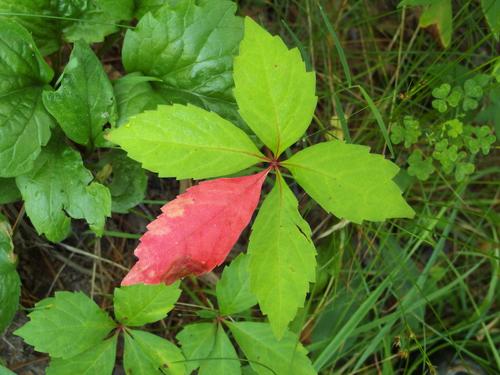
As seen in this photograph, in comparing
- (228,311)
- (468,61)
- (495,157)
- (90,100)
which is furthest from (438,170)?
(90,100)

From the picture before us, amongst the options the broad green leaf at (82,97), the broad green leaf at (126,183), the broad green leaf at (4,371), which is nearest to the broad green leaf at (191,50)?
the broad green leaf at (82,97)

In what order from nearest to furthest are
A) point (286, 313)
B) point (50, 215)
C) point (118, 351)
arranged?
1. point (286, 313)
2. point (50, 215)
3. point (118, 351)

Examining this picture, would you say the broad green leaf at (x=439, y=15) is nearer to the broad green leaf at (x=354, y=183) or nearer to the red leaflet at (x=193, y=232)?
the broad green leaf at (x=354, y=183)

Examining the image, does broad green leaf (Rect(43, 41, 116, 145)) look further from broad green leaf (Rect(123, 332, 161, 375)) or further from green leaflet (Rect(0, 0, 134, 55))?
broad green leaf (Rect(123, 332, 161, 375))

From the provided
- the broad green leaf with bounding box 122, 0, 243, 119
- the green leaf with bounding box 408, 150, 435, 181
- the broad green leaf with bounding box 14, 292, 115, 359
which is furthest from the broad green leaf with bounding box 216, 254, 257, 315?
the green leaf with bounding box 408, 150, 435, 181

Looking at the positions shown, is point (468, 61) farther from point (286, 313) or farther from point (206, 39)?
point (286, 313)

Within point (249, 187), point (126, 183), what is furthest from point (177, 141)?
point (126, 183)

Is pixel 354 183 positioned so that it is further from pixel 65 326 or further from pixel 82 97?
pixel 65 326
